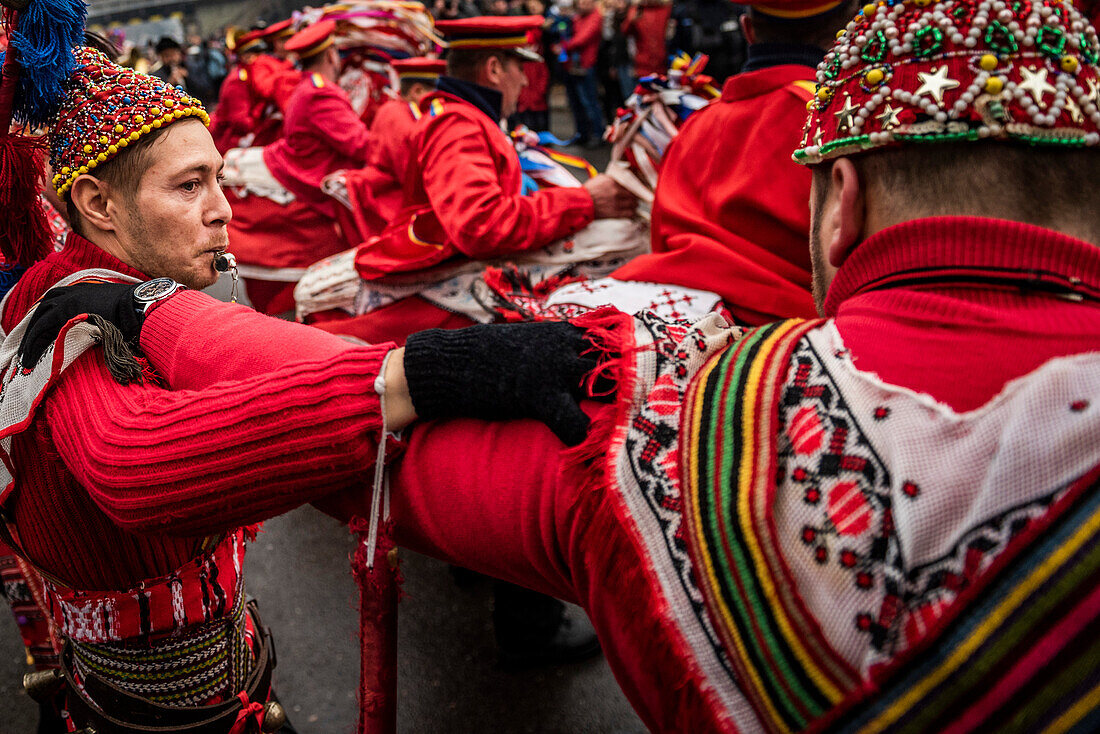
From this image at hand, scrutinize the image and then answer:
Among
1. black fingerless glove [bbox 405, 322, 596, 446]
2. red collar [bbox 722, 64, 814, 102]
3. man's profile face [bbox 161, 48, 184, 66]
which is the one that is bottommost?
man's profile face [bbox 161, 48, 184, 66]

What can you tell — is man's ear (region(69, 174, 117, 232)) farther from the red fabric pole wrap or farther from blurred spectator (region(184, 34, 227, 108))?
blurred spectator (region(184, 34, 227, 108))

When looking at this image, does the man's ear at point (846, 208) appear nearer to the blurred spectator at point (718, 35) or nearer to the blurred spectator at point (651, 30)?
the blurred spectator at point (718, 35)

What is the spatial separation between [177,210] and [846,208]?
116 cm

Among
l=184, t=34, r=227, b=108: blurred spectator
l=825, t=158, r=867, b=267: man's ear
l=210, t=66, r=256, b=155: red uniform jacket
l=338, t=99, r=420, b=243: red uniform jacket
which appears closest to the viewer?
l=825, t=158, r=867, b=267: man's ear

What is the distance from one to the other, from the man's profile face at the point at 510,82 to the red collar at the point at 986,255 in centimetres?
262

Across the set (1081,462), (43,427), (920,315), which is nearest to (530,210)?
(43,427)

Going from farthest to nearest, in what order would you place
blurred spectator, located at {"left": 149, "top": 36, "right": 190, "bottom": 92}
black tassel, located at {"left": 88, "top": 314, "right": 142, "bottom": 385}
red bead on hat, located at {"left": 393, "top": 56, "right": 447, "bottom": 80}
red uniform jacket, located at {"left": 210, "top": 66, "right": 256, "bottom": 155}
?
1. blurred spectator, located at {"left": 149, "top": 36, "right": 190, "bottom": 92}
2. red uniform jacket, located at {"left": 210, "top": 66, "right": 256, "bottom": 155}
3. red bead on hat, located at {"left": 393, "top": 56, "right": 447, "bottom": 80}
4. black tassel, located at {"left": 88, "top": 314, "right": 142, "bottom": 385}

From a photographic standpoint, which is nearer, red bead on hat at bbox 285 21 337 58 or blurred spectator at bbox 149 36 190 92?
red bead on hat at bbox 285 21 337 58

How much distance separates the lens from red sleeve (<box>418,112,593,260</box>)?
2.63 m

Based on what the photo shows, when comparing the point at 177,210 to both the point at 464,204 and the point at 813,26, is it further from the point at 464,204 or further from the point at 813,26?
the point at 813,26

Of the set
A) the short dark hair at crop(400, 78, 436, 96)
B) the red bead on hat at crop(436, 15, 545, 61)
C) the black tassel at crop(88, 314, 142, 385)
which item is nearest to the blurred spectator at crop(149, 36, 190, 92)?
the short dark hair at crop(400, 78, 436, 96)

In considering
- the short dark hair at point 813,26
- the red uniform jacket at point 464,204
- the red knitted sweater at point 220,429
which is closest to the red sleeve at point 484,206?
the red uniform jacket at point 464,204

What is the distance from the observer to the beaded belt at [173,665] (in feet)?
5.01

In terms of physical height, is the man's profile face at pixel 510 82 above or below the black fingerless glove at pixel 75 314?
below
